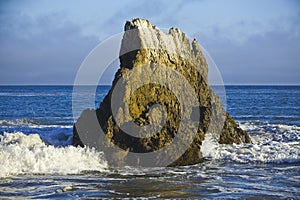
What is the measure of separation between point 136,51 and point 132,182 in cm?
452

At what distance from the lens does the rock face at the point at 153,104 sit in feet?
38.7

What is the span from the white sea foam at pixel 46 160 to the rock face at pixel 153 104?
59 cm

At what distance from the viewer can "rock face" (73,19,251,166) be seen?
465 inches

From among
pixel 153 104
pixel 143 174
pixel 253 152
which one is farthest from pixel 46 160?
pixel 253 152

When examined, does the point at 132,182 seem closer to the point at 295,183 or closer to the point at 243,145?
the point at 295,183

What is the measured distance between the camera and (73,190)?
8820 mm

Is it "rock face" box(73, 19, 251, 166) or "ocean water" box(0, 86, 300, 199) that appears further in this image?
"rock face" box(73, 19, 251, 166)

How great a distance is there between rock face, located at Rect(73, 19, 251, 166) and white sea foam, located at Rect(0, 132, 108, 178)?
59cm

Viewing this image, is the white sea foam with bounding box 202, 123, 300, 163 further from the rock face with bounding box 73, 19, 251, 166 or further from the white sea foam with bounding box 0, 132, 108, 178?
the white sea foam with bounding box 0, 132, 108, 178

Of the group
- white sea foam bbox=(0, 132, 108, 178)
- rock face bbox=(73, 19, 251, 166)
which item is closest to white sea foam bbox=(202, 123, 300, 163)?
rock face bbox=(73, 19, 251, 166)

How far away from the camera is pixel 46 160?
11.0 metres

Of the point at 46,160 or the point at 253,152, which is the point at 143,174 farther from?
the point at 253,152

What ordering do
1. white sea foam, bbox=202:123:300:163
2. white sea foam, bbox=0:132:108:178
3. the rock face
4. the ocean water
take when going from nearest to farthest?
the ocean water < white sea foam, bbox=0:132:108:178 < the rock face < white sea foam, bbox=202:123:300:163

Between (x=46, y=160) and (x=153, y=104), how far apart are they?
3.28 metres
